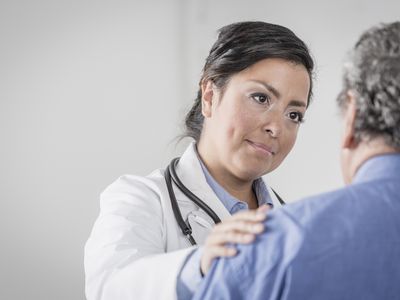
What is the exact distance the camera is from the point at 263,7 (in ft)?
7.70

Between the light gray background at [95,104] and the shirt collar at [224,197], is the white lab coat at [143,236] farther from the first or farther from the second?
the light gray background at [95,104]

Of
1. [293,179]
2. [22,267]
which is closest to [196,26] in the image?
[293,179]

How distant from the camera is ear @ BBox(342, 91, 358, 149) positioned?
2.27 feet

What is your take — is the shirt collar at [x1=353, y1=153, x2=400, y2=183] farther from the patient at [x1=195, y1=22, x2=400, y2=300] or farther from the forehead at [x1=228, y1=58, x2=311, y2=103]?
the forehead at [x1=228, y1=58, x2=311, y2=103]

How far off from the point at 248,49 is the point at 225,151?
216mm

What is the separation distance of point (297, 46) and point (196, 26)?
1092mm

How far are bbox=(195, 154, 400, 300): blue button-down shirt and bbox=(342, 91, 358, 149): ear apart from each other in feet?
0.24

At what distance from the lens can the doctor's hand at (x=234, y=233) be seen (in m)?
0.65

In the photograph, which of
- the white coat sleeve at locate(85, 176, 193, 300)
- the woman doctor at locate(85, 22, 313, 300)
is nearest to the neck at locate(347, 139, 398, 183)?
the white coat sleeve at locate(85, 176, 193, 300)

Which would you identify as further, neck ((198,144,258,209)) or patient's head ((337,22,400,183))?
neck ((198,144,258,209))

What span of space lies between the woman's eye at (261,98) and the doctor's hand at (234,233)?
0.57m

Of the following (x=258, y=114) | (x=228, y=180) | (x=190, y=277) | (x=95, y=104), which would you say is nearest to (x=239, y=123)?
(x=258, y=114)

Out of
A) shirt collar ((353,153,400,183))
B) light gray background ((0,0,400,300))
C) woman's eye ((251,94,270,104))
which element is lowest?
light gray background ((0,0,400,300))

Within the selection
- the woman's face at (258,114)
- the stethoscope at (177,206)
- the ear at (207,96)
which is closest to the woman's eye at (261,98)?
the woman's face at (258,114)
